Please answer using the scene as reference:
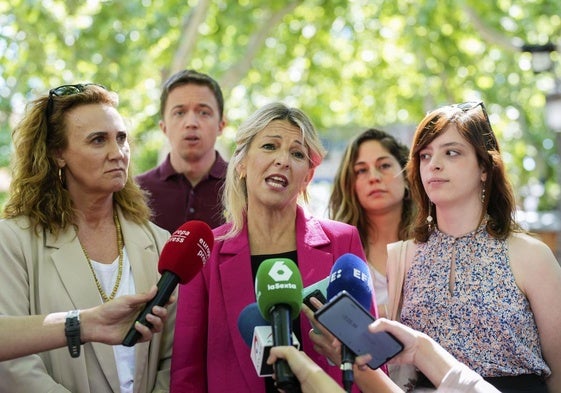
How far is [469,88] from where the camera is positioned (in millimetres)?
16656

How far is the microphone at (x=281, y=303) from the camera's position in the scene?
266cm

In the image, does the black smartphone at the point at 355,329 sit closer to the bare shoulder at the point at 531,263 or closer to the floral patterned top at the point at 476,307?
the floral patterned top at the point at 476,307

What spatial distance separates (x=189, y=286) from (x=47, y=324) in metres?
0.73

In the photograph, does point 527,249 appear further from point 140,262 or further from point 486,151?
point 140,262

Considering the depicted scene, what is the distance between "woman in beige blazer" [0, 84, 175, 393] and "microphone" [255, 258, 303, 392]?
1.04 m

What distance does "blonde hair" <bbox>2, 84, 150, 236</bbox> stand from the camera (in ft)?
12.2

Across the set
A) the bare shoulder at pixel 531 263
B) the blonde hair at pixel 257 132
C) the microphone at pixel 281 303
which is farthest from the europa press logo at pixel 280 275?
the bare shoulder at pixel 531 263

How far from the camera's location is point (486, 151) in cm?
374

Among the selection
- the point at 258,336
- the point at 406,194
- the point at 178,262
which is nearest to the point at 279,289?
the point at 258,336

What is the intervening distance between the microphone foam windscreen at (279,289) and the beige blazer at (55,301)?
105 centimetres

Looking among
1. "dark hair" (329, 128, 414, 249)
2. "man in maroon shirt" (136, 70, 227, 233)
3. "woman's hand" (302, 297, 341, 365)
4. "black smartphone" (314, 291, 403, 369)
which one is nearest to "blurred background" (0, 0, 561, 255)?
"man in maroon shirt" (136, 70, 227, 233)

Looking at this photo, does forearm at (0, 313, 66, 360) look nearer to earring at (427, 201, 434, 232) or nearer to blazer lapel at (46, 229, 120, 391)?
blazer lapel at (46, 229, 120, 391)

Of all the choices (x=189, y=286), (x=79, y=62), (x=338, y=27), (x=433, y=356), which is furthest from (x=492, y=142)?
(x=338, y=27)

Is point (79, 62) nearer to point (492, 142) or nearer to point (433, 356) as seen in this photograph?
point (492, 142)
